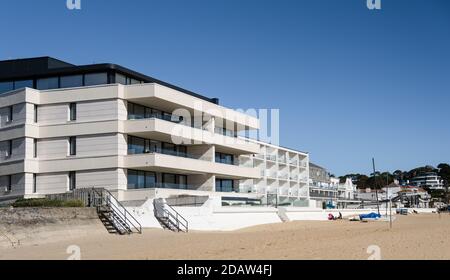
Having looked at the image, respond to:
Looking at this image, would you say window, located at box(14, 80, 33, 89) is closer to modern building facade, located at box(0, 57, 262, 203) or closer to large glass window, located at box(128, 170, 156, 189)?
modern building facade, located at box(0, 57, 262, 203)

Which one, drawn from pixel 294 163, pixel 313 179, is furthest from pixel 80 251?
pixel 313 179

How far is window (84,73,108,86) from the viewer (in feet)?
153

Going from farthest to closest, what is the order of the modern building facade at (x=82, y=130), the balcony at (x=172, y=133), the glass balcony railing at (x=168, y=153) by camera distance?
the glass balcony railing at (x=168, y=153) < the balcony at (x=172, y=133) < the modern building facade at (x=82, y=130)

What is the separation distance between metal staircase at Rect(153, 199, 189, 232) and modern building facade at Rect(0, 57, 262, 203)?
6564 mm

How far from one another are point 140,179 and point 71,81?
30.8 feet

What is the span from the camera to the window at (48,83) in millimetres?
47375

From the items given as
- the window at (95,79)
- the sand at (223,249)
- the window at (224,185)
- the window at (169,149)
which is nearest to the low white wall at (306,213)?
the window at (224,185)

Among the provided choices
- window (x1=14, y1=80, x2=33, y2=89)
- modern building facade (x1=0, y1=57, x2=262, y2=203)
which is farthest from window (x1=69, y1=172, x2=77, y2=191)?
window (x1=14, y1=80, x2=33, y2=89)

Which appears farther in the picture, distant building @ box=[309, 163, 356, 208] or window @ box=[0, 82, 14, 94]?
distant building @ box=[309, 163, 356, 208]

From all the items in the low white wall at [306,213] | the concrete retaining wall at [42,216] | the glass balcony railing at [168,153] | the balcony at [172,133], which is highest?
the balcony at [172,133]

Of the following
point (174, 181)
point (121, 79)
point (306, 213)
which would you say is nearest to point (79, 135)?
point (121, 79)

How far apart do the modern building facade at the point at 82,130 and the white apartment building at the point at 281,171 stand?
1197 inches

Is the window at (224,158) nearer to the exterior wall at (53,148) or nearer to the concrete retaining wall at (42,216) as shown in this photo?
the exterior wall at (53,148)
